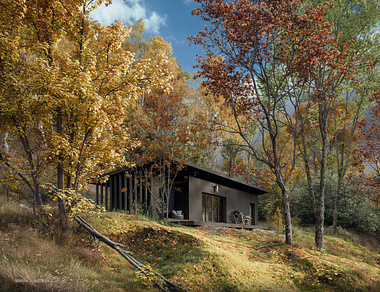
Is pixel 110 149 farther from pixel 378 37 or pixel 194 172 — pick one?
pixel 378 37

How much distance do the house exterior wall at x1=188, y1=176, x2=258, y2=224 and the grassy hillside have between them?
6085 millimetres

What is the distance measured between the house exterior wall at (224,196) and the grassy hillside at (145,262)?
6085 mm

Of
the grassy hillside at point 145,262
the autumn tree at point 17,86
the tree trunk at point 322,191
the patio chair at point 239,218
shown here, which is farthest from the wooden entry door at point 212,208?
the autumn tree at point 17,86

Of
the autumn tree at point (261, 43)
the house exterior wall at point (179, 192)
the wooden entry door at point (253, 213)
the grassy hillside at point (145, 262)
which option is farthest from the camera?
the wooden entry door at point (253, 213)

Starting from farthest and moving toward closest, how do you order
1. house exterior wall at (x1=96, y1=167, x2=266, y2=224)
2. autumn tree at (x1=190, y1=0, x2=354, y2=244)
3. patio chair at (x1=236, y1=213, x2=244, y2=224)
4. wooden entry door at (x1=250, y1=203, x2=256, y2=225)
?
1. wooden entry door at (x1=250, y1=203, x2=256, y2=225)
2. patio chair at (x1=236, y1=213, x2=244, y2=224)
3. house exterior wall at (x1=96, y1=167, x2=266, y2=224)
4. autumn tree at (x1=190, y1=0, x2=354, y2=244)

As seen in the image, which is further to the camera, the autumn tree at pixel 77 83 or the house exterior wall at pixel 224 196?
the house exterior wall at pixel 224 196

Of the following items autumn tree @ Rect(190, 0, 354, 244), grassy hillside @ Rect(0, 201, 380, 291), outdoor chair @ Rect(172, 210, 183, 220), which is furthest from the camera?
outdoor chair @ Rect(172, 210, 183, 220)

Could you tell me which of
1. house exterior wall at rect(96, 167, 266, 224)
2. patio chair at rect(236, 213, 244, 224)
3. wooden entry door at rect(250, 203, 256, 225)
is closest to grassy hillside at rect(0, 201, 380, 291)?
house exterior wall at rect(96, 167, 266, 224)

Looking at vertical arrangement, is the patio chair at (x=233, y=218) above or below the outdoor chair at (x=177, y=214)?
below

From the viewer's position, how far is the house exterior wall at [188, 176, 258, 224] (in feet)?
57.8

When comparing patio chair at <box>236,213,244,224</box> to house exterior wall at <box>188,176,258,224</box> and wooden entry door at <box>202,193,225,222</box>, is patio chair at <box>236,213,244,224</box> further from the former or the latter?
wooden entry door at <box>202,193,225,222</box>

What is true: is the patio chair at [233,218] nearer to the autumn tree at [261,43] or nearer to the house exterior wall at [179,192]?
the house exterior wall at [179,192]

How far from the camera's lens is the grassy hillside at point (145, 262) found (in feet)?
17.4

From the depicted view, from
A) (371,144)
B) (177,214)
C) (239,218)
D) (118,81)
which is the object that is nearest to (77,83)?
(118,81)
